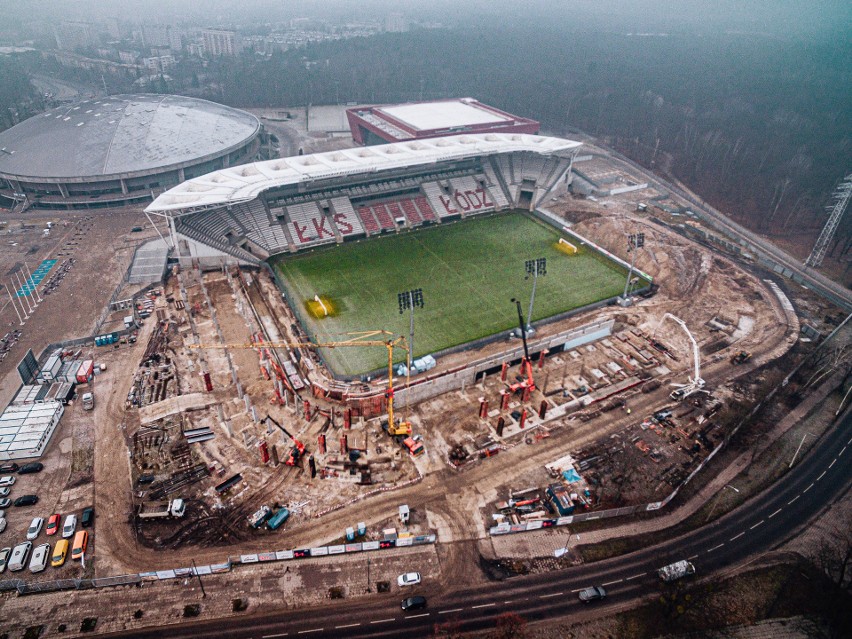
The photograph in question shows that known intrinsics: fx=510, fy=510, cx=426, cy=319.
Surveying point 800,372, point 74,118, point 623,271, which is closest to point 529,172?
point 623,271

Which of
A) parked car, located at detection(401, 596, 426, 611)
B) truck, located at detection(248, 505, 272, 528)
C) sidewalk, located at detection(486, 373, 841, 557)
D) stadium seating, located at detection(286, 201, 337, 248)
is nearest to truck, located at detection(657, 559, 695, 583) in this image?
sidewalk, located at detection(486, 373, 841, 557)

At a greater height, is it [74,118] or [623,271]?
[74,118]

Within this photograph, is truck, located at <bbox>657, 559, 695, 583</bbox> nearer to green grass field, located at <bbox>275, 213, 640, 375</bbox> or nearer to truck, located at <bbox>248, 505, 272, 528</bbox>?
truck, located at <bbox>248, 505, 272, 528</bbox>

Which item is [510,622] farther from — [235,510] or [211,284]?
[211,284]

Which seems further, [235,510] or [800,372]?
[800,372]

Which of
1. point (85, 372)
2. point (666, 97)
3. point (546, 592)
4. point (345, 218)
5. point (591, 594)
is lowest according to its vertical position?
point (85, 372)

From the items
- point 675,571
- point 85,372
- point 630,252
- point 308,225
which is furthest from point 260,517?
point 630,252

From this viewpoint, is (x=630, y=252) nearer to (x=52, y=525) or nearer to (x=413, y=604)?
(x=413, y=604)
